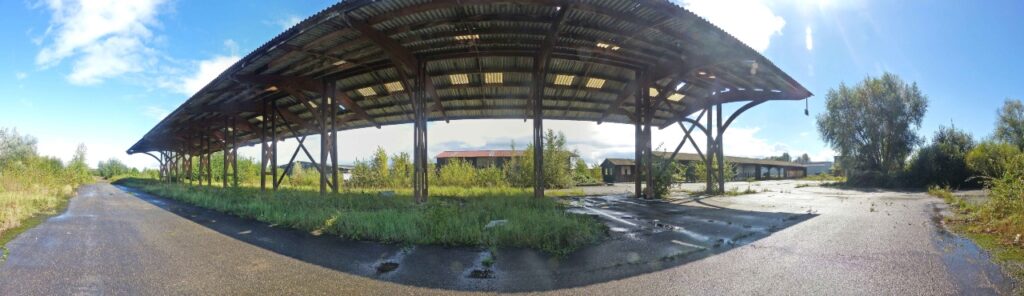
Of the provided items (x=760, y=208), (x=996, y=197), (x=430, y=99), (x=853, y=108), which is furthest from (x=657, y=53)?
(x=853, y=108)

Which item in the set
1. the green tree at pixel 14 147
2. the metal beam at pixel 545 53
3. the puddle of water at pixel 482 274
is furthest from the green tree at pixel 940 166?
the green tree at pixel 14 147

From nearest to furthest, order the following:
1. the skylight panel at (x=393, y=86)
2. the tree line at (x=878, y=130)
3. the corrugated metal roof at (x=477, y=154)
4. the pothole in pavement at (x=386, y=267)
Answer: the pothole in pavement at (x=386, y=267), the skylight panel at (x=393, y=86), the tree line at (x=878, y=130), the corrugated metal roof at (x=477, y=154)

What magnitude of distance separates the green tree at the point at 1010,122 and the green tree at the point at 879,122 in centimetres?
1469

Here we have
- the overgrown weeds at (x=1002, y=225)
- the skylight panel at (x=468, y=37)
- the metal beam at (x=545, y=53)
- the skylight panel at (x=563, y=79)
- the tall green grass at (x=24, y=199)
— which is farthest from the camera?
the skylight panel at (x=563, y=79)

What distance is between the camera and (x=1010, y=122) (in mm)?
39750

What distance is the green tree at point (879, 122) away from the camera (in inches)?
1318

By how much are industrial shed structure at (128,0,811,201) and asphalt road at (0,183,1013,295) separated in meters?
5.50

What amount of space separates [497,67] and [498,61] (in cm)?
40

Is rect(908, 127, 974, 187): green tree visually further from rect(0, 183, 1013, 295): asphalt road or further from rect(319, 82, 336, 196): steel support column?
Result: rect(319, 82, 336, 196): steel support column

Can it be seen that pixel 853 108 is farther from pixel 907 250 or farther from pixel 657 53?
pixel 907 250

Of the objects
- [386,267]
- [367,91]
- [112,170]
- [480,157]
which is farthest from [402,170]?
[112,170]

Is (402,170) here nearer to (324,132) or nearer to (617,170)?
(324,132)

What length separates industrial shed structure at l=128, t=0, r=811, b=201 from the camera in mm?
9336

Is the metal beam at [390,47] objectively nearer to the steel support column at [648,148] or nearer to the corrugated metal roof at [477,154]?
the steel support column at [648,148]
